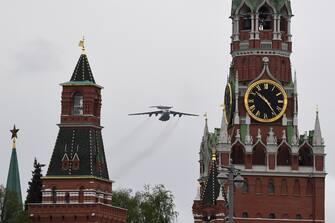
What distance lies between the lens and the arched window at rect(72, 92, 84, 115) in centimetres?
19025

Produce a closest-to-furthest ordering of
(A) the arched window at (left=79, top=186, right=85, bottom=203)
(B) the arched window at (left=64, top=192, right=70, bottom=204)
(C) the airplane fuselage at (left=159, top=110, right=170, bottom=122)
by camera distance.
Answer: (C) the airplane fuselage at (left=159, top=110, right=170, bottom=122)
(A) the arched window at (left=79, top=186, right=85, bottom=203)
(B) the arched window at (left=64, top=192, right=70, bottom=204)

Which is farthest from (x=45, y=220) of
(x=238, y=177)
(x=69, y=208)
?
(x=238, y=177)

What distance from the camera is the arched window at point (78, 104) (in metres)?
190

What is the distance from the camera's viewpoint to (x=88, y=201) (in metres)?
188

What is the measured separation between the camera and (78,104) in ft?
625

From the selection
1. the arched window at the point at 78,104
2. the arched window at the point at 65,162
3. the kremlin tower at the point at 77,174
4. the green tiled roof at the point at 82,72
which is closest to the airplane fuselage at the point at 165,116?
the kremlin tower at the point at 77,174

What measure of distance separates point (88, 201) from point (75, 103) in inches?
315

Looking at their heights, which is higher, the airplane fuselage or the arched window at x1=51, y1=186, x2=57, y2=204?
the airplane fuselage

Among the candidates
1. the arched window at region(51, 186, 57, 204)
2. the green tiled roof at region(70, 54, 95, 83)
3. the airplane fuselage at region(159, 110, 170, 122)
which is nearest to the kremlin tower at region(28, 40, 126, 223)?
the arched window at region(51, 186, 57, 204)

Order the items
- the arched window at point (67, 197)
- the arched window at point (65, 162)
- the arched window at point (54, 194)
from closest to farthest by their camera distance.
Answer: the arched window at point (65, 162)
the arched window at point (67, 197)
the arched window at point (54, 194)

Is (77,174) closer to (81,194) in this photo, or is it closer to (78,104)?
(81,194)

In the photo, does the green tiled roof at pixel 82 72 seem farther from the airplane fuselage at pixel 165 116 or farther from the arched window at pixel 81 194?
the arched window at pixel 81 194

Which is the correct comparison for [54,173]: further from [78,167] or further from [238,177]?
[238,177]

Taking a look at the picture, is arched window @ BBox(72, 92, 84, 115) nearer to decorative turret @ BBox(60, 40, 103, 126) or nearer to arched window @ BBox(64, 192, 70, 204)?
decorative turret @ BBox(60, 40, 103, 126)
